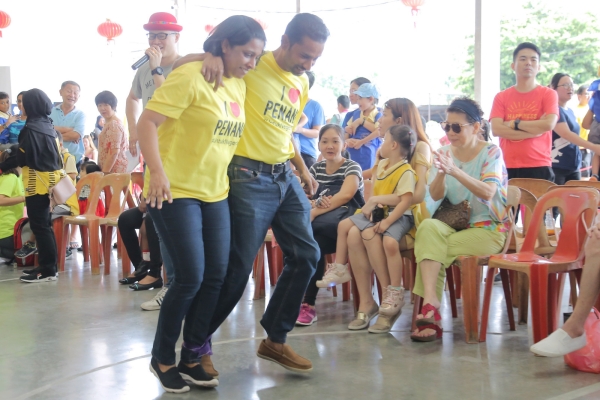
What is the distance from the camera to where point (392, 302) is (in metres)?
3.57

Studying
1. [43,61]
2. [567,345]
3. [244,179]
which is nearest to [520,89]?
[567,345]

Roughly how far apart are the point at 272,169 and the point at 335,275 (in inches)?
51.4

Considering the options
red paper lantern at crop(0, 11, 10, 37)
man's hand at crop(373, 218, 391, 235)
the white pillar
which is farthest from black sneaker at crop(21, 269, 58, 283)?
red paper lantern at crop(0, 11, 10, 37)

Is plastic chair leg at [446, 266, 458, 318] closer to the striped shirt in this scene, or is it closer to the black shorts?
the striped shirt

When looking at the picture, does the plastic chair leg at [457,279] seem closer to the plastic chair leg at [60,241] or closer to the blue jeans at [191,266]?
the blue jeans at [191,266]

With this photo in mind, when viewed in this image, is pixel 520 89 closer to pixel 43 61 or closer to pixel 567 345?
pixel 567 345

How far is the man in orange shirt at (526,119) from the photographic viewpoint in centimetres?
435

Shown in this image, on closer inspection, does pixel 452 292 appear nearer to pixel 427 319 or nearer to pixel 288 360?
pixel 427 319

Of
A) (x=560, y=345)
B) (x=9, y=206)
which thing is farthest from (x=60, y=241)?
(x=560, y=345)

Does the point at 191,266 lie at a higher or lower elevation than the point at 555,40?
lower

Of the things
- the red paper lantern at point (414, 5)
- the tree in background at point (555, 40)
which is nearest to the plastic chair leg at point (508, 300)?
the red paper lantern at point (414, 5)

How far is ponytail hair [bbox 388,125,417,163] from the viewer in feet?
12.4

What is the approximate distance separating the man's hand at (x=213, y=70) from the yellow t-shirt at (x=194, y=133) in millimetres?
20

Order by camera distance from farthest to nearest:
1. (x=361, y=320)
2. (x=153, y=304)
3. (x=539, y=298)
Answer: (x=153, y=304), (x=361, y=320), (x=539, y=298)
